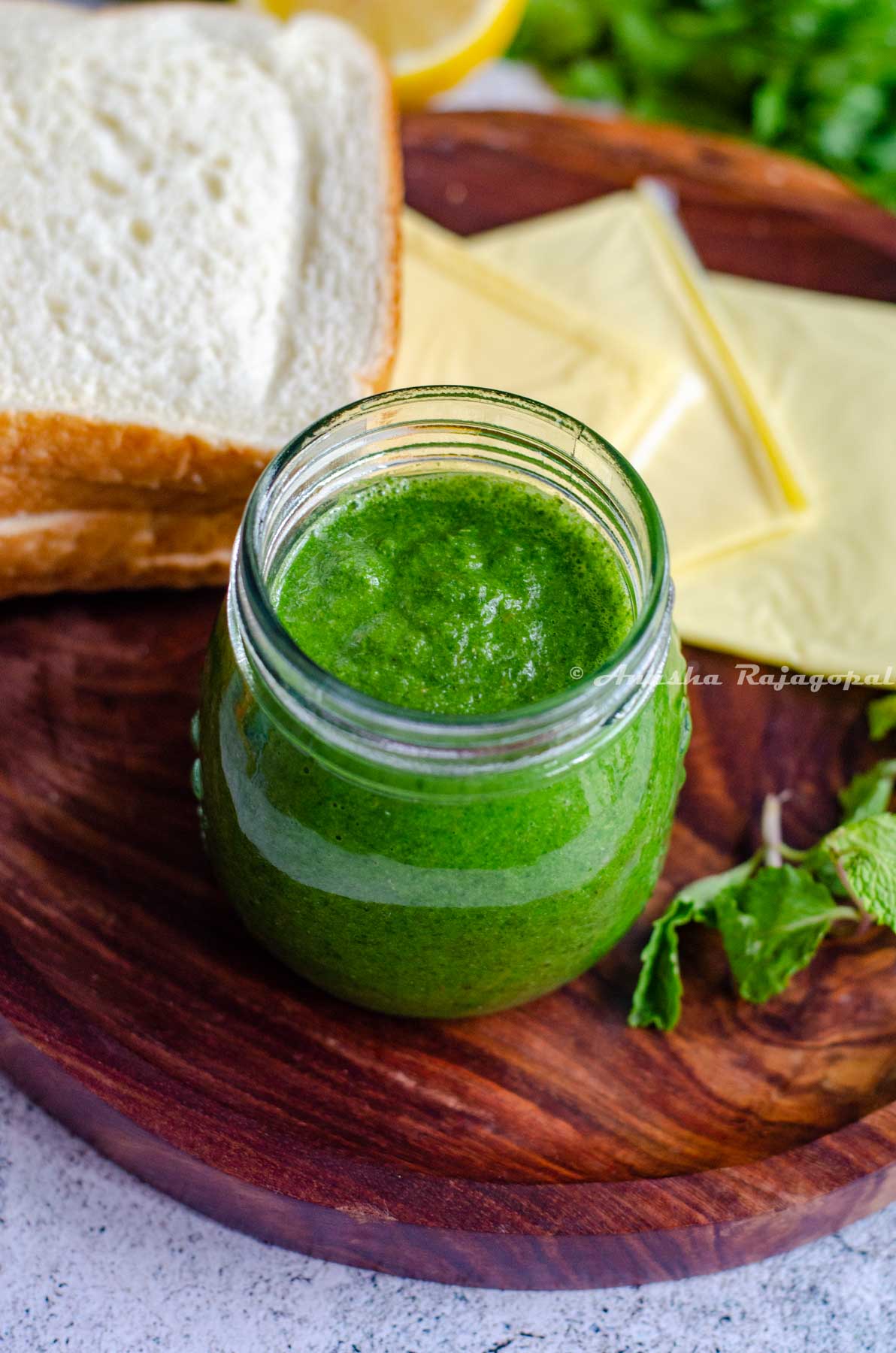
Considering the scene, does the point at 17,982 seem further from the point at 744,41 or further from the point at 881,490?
the point at 744,41

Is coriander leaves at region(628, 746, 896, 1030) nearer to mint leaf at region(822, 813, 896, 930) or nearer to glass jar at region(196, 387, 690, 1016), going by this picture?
mint leaf at region(822, 813, 896, 930)

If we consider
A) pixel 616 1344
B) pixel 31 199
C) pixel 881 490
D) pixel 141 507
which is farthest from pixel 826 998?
pixel 31 199

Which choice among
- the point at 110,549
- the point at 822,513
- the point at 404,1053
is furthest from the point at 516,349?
the point at 404,1053

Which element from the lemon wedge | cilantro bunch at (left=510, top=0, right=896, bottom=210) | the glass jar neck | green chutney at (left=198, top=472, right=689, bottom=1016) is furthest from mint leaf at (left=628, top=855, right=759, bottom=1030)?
cilantro bunch at (left=510, top=0, right=896, bottom=210)

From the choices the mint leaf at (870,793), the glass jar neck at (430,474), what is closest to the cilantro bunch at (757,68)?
the mint leaf at (870,793)

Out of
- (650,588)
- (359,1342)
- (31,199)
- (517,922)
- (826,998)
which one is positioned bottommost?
(359,1342)

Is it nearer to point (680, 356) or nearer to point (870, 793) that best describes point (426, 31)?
point (680, 356)
